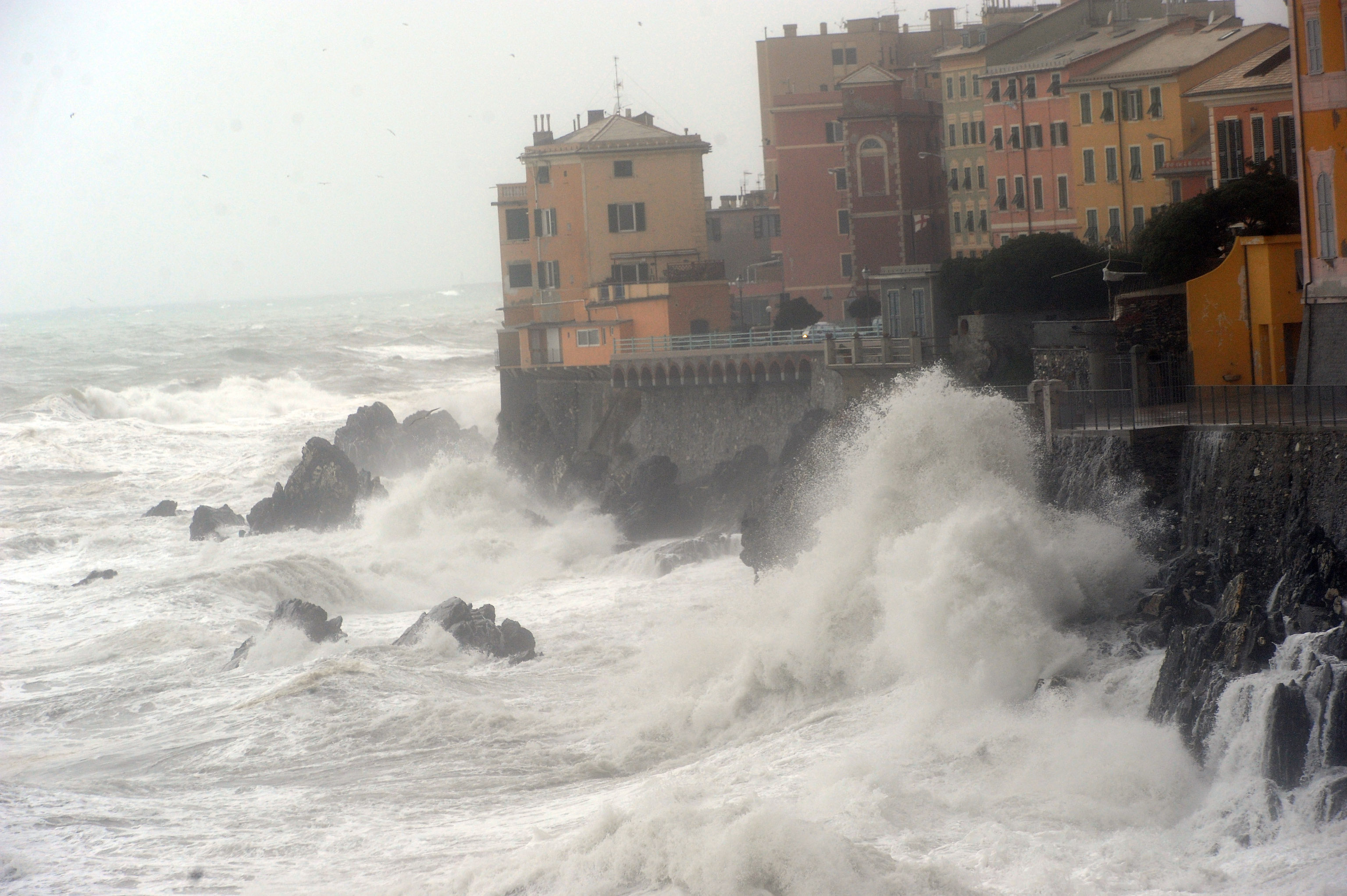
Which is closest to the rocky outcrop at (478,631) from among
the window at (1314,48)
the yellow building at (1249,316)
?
→ the yellow building at (1249,316)

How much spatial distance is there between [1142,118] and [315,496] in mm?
25272

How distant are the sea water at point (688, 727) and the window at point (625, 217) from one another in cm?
1554

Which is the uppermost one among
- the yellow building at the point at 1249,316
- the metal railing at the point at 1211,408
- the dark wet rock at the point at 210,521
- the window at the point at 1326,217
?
the window at the point at 1326,217

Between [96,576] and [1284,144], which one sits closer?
[1284,144]

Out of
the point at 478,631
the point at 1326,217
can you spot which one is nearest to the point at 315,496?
the point at 478,631

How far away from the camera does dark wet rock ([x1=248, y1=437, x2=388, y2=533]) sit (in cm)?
4059

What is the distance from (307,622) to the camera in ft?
87.5

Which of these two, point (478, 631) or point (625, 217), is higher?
point (625, 217)

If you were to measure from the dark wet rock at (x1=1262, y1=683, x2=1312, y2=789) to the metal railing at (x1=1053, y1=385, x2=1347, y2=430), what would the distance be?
519cm

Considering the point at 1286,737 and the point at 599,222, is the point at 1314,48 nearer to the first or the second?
the point at 1286,737

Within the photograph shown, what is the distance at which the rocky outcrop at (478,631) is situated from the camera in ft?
81.4

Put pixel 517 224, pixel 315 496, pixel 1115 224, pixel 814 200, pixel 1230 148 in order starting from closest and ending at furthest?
pixel 1230 148 < pixel 315 496 < pixel 1115 224 < pixel 517 224 < pixel 814 200

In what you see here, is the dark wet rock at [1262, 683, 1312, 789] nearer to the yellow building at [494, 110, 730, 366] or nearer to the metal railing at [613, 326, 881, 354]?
the metal railing at [613, 326, 881, 354]

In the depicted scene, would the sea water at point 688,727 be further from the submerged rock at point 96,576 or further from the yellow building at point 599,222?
the yellow building at point 599,222
